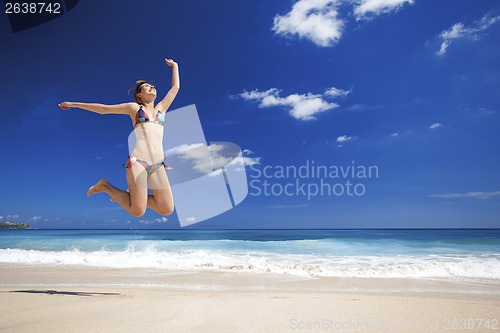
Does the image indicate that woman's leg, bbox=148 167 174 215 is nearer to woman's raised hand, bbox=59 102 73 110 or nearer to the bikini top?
the bikini top

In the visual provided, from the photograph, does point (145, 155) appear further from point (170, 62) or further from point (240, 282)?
point (240, 282)

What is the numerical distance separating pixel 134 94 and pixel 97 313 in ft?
9.87

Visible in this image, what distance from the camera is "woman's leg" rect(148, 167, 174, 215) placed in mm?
3422

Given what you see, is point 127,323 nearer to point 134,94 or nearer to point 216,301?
point 216,301

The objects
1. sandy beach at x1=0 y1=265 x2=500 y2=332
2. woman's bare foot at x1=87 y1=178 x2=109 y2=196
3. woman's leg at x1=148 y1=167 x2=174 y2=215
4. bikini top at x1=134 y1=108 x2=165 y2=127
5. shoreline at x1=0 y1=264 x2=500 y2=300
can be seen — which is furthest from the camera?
shoreline at x1=0 y1=264 x2=500 y2=300

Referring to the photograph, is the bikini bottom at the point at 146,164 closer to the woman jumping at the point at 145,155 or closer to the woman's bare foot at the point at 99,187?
the woman jumping at the point at 145,155

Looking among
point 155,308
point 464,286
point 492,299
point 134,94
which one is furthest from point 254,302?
point 464,286

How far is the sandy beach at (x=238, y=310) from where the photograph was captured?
146 inches

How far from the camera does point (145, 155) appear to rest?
3.43 m

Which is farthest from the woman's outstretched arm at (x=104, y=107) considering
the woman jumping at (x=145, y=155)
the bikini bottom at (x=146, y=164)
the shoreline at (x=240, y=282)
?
the shoreline at (x=240, y=282)

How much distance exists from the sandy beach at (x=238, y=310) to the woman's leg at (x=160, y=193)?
1.45 m

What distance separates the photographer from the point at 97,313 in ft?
13.6

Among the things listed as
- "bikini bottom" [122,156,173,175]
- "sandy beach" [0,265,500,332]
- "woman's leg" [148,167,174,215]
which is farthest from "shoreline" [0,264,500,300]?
"bikini bottom" [122,156,173,175]

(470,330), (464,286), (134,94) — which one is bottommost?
(464,286)
